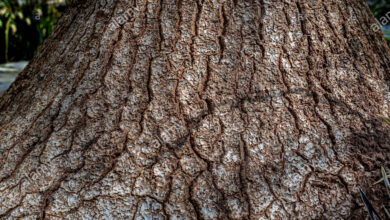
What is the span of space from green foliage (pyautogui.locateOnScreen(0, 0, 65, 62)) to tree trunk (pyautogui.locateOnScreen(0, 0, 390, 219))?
5.11m

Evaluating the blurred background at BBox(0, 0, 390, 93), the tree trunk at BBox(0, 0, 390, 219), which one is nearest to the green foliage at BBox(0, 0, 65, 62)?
the blurred background at BBox(0, 0, 390, 93)

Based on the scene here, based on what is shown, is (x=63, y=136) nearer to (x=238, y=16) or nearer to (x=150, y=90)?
(x=150, y=90)

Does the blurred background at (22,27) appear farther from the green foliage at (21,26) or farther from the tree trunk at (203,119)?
Answer: the tree trunk at (203,119)

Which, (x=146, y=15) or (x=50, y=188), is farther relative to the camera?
(x=146, y=15)

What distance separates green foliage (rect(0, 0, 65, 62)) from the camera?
607 centimetres

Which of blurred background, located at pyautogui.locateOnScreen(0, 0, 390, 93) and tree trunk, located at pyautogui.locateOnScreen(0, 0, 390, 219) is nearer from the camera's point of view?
tree trunk, located at pyautogui.locateOnScreen(0, 0, 390, 219)

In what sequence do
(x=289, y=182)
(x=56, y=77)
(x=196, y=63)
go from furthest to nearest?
(x=56, y=77) < (x=196, y=63) < (x=289, y=182)

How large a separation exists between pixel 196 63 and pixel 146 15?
0.31 metres

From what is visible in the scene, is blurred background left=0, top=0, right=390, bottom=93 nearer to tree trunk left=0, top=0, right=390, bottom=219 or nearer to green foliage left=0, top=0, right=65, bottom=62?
green foliage left=0, top=0, right=65, bottom=62

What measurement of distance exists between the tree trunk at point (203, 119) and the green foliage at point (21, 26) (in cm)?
511

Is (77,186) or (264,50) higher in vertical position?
(264,50)

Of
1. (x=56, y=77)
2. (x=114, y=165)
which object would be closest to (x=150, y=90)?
(x=114, y=165)

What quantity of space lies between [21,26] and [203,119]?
6111 millimetres

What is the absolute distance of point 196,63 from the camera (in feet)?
4.60
